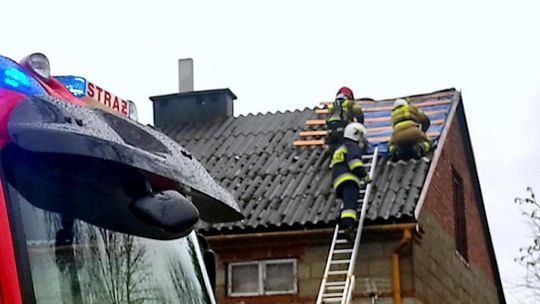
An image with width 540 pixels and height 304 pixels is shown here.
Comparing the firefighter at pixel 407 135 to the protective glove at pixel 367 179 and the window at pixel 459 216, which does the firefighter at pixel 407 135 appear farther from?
the window at pixel 459 216

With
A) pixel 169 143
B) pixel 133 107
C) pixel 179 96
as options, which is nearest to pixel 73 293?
pixel 169 143

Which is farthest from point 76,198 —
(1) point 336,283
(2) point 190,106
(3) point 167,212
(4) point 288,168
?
(2) point 190,106

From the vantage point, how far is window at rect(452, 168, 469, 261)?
17.0 meters

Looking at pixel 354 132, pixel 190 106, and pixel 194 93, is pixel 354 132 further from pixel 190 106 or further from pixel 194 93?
pixel 194 93

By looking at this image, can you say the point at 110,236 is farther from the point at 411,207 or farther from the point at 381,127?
the point at 381,127

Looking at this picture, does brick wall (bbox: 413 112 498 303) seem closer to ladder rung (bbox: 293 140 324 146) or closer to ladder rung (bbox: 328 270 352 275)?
ladder rung (bbox: 328 270 352 275)

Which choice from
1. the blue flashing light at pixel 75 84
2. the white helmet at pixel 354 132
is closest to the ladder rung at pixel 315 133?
the white helmet at pixel 354 132

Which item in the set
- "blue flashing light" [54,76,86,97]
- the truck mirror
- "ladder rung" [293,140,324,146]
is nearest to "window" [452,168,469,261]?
"ladder rung" [293,140,324,146]

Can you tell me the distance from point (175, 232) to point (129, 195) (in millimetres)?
211

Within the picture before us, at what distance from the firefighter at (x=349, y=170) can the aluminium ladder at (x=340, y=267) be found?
0.42 ft

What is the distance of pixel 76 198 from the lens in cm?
363

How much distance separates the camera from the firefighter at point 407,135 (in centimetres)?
1432

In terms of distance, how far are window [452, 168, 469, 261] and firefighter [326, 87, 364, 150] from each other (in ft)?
9.00

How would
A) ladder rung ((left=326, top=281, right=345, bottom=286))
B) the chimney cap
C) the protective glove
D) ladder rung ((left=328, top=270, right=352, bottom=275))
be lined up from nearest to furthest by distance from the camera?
ladder rung ((left=326, top=281, right=345, bottom=286))
ladder rung ((left=328, top=270, right=352, bottom=275))
the protective glove
the chimney cap
